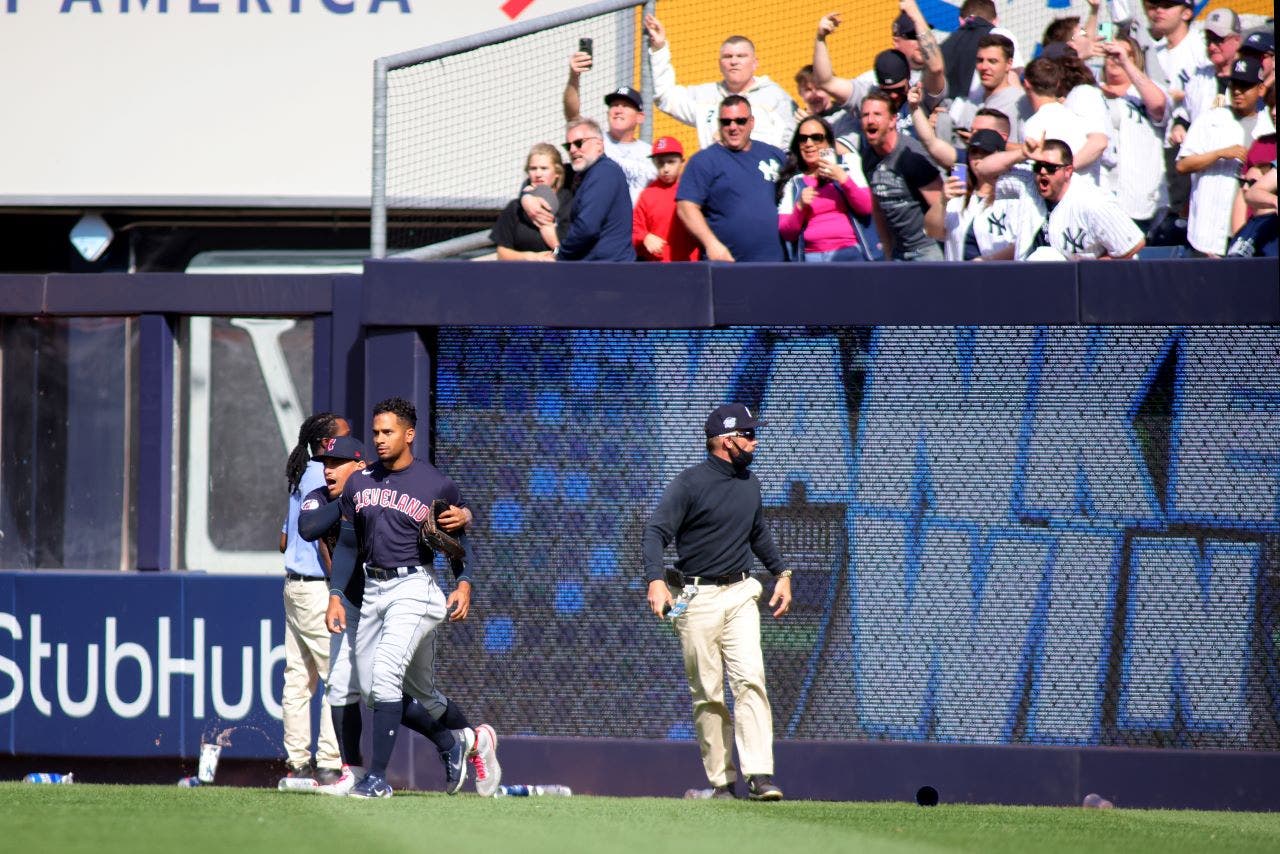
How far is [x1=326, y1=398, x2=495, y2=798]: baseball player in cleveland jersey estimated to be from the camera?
7781 millimetres

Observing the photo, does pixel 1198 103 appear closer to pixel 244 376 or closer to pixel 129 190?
pixel 244 376

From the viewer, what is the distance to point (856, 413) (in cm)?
882

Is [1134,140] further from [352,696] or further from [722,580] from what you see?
[352,696]

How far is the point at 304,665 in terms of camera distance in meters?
8.77

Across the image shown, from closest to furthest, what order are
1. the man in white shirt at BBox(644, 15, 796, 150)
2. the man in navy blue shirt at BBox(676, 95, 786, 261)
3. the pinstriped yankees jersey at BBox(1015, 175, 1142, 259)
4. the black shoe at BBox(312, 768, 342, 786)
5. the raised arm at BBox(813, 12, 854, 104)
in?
the black shoe at BBox(312, 768, 342, 786) → the pinstriped yankees jersey at BBox(1015, 175, 1142, 259) → the man in navy blue shirt at BBox(676, 95, 786, 261) → the raised arm at BBox(813, 12, 854, 104) → the man in white shirt at BBox(644, 15, 796, 150)

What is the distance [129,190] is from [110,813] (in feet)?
22.2

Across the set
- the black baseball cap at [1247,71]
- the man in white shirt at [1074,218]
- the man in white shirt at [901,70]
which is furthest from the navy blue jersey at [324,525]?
the black baseball cap at [1247,71]

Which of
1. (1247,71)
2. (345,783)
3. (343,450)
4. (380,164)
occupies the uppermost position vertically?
(1247,71)

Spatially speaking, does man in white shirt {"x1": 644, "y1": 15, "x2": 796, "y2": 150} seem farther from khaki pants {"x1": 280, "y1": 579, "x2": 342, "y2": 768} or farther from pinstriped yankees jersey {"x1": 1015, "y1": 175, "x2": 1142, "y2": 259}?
khaki pants {"x1": 280, "y1": 579, "x2": 342, "y2": 768}

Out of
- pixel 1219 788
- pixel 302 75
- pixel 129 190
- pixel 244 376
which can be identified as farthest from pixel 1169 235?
pixel 129 190

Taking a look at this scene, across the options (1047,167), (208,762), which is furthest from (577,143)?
(208,762)

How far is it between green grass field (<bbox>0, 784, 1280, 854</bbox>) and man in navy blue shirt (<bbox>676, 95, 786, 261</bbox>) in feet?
10.1

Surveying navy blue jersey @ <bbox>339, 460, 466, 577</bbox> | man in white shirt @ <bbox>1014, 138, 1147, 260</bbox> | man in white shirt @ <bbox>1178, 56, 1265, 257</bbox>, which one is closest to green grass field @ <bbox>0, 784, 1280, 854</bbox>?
navy blue jersey @ <bbox>339, 460, 466, 577</bbox>

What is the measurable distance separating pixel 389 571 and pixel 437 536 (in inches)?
11.4
